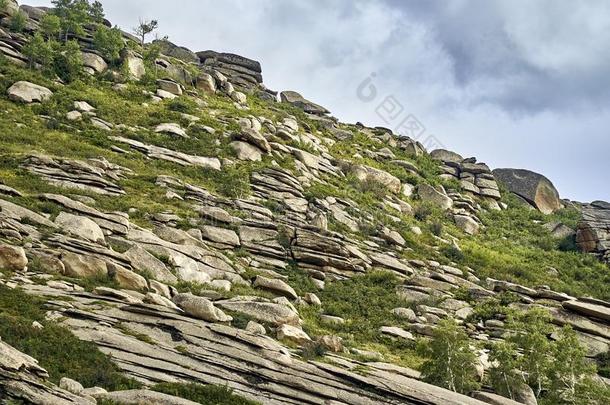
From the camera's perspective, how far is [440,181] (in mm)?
80562

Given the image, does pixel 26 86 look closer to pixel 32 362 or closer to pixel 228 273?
pixel 228 273

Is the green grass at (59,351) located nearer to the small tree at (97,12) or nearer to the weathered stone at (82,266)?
the weathered stone at (82,266)

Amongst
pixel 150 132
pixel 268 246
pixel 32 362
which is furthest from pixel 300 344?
pixel 150 132

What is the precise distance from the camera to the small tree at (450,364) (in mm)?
23269

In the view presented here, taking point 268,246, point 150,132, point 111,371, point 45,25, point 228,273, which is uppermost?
point 45,25

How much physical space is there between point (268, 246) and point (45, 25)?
160ft

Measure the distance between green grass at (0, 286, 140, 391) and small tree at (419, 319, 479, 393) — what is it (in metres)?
13.1

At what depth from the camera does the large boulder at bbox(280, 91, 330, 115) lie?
96119 millimetres

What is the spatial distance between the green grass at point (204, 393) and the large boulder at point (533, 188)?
7922 cm

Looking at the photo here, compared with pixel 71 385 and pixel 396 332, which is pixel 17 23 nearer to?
pixel 396 332

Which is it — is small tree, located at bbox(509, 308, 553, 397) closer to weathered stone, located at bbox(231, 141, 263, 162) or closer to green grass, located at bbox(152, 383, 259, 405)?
green grass, located at bbox(152, 383, 259, 405)

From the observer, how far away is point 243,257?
36.4m

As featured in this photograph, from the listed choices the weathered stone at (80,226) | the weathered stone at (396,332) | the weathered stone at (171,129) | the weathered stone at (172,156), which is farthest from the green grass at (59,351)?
the weathered stone at (171,129)

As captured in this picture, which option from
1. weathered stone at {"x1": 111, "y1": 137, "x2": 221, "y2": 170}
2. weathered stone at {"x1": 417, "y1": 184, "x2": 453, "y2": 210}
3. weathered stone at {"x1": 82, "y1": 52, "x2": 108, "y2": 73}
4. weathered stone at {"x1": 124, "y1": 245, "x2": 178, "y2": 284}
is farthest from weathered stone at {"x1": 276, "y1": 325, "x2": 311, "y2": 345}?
weathered stone at {"x1": 82, "y1": 52, "x2": 108, "y2": 73}
